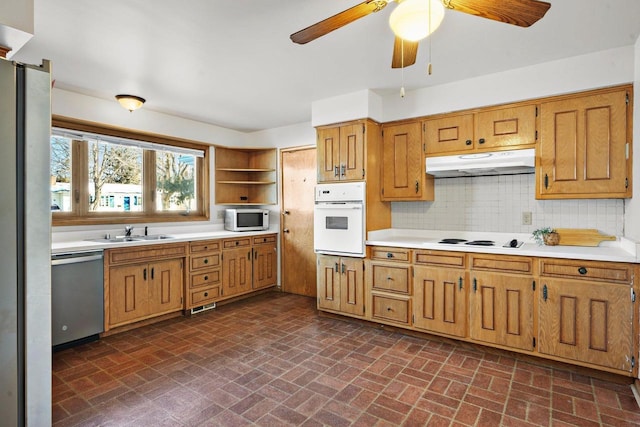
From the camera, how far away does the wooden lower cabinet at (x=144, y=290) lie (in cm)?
333

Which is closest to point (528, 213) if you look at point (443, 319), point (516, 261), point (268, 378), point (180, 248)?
point (516, 261)

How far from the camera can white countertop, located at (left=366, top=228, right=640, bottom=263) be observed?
2.45 m

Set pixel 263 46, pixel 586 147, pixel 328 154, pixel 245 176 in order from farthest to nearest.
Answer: pixel 245 176 → pixel 328 154 → pixel 586 147 → pixel 263 46

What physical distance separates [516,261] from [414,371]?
1209 mm

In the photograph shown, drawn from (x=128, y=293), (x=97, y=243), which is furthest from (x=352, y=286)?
(x=97, y=243)

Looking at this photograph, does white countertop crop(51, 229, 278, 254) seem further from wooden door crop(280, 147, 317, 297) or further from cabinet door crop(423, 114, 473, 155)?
cabinet door crop(423, 114, 473, 155)

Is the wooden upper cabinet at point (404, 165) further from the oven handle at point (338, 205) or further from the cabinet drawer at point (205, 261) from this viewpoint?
the cabinet drawer at point (205, 261)

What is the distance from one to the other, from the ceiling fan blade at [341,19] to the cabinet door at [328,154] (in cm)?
193

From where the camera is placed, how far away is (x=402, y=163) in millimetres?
3604

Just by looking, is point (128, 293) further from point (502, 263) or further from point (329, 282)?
point (502, 263)

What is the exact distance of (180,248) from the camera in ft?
12.7

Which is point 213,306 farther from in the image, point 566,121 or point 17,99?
point 566,121

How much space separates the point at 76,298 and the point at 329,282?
7.98 ft

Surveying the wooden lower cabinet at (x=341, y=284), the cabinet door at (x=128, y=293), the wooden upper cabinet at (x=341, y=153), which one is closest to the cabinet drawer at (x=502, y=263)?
the wooden lower cabinet at (x=341, y=284)
